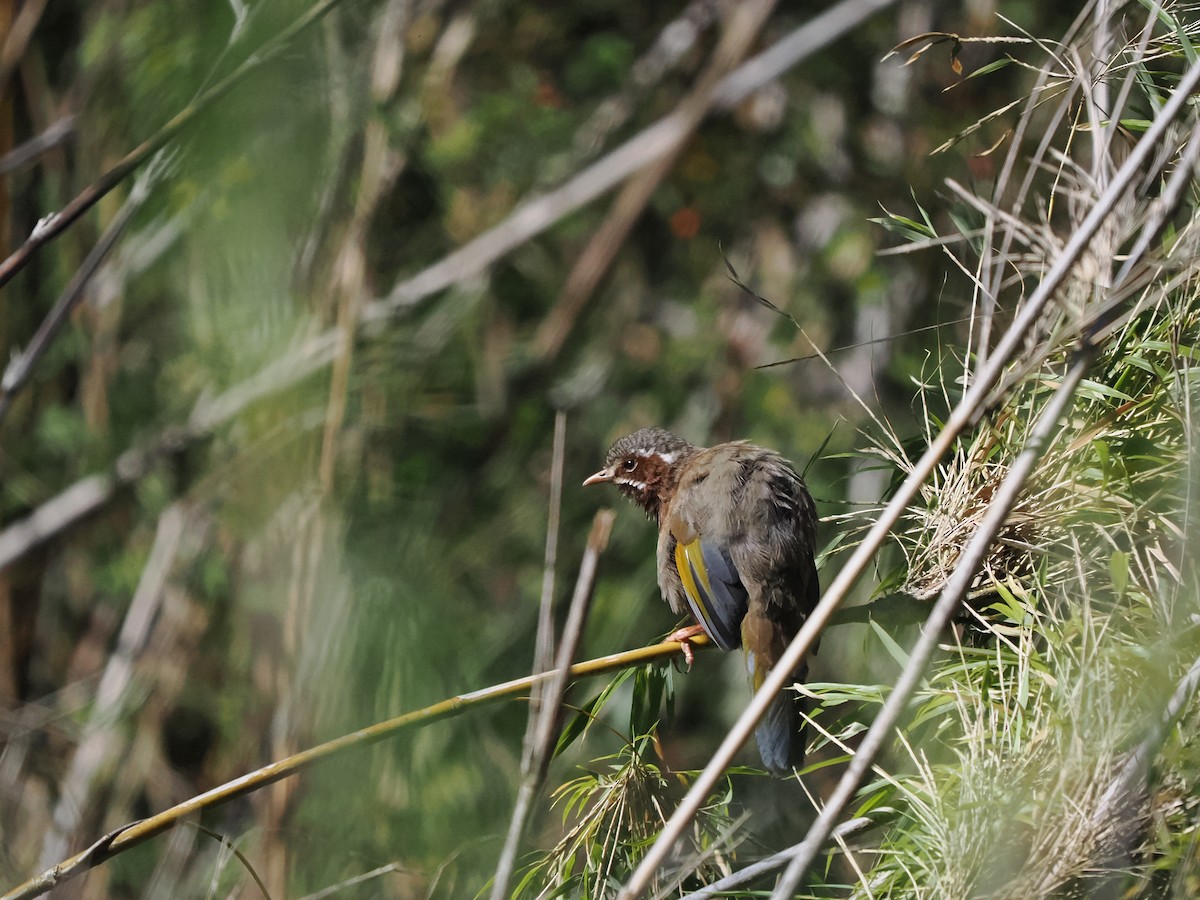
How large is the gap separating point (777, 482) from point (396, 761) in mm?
1564

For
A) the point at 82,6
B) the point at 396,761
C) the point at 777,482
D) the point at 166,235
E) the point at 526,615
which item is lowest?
the point at 526,615

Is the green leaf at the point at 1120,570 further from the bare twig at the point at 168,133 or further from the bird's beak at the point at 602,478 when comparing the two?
the bird's beak at the point at 602,478

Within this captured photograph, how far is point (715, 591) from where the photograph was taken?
12.7 ft

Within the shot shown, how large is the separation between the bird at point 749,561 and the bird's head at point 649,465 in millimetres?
231

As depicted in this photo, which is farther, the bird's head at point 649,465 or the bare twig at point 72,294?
the bird's head at point 649,465

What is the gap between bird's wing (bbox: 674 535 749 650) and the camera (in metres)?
3.79

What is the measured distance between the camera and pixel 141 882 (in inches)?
240

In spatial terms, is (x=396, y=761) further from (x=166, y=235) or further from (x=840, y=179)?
(x=840, y=179)

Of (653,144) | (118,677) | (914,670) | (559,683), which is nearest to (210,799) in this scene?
(559,683)

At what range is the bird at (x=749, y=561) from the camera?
3.74 meters

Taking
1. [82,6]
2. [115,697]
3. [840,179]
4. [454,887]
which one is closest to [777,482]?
[454,887]

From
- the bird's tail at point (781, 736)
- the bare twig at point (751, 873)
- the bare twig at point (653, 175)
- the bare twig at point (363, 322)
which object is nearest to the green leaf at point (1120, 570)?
the bare twig at point (751, 873)

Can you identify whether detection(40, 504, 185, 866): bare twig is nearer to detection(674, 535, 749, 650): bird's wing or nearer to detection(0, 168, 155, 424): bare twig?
detection(674, 535, 749, 650): bird's wing

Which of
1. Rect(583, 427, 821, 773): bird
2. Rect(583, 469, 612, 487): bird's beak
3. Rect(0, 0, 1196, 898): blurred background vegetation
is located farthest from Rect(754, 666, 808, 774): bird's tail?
Rect(583, 469, 612, 487): bird's beak
